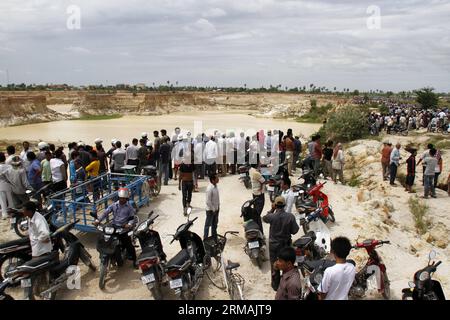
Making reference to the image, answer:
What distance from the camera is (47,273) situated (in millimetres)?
5691

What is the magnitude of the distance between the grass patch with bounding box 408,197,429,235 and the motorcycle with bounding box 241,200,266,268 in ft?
17.2

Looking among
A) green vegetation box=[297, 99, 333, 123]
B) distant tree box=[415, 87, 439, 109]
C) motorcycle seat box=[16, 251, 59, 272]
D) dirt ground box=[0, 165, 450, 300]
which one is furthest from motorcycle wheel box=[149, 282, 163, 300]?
distant tree box=[415, 87, 439, 109]

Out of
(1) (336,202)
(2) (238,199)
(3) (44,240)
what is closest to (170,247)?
(3) (44,240)

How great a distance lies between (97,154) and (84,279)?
4.73m

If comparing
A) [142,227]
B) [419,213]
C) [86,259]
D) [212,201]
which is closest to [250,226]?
[212,201]

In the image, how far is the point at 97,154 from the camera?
10156 millimetres

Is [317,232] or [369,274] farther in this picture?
[317,232]

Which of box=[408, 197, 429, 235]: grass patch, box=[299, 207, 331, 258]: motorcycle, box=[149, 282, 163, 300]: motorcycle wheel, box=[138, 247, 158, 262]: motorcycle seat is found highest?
box=[138, 247, 158, 262]: motorcycle seat

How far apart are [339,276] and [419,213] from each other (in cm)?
768

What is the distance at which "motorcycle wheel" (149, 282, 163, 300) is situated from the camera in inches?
208

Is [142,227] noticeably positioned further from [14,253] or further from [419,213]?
[419,213]

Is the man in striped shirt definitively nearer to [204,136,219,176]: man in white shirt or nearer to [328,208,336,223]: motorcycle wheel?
[328,208,336,223]: motorcycle wheel

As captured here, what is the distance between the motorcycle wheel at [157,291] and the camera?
529 centimetres
